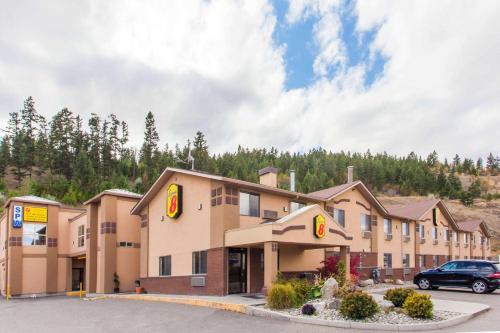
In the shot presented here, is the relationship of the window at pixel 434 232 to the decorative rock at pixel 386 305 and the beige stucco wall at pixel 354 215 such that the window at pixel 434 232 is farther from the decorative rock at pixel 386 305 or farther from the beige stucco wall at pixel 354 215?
the decorative rock at pixel 386 305

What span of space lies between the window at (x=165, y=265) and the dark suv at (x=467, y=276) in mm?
14332

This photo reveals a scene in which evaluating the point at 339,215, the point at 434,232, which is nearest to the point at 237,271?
the point at 339,215

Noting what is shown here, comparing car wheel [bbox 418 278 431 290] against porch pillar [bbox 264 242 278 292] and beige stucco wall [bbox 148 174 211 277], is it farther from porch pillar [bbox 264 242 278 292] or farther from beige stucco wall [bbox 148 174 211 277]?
beige stucco wall [bbox 148 174 211 277]

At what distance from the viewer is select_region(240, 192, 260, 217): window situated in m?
22.7

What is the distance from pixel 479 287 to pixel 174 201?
1688 cm

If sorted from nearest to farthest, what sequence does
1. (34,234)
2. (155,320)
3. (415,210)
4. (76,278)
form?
(155,320) → (34,234) → (76,278) → (415,210)

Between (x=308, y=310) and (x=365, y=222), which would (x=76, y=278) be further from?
(x=308, y=310)

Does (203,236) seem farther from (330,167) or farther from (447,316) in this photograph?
(330,167)

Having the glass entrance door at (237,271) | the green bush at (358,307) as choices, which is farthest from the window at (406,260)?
the green bush at (358,307)

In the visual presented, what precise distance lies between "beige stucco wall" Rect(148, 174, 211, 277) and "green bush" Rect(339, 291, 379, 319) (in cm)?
999

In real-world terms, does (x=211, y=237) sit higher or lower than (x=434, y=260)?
higher

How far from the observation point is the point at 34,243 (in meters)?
35.3

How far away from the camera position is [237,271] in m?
21.9

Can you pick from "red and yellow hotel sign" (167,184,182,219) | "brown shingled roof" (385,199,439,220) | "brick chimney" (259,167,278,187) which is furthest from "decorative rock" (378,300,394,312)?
"brown shingled roof" (385,199,439,220)
